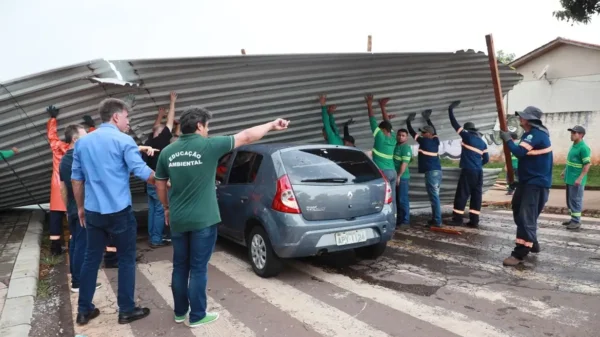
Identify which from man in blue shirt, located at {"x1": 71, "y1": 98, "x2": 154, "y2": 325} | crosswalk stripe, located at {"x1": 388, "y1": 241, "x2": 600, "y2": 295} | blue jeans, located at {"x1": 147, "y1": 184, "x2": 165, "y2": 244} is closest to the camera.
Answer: man in blue shirt, located at {"x1": 71, "y1": 98, "x2": 154, "y2": 325}

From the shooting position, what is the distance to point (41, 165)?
23.5 ft

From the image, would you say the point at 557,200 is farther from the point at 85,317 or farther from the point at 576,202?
the point at 85,317

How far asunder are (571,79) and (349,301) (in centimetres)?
2103

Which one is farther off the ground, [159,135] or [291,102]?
[291,102]

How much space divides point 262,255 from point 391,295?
5.05ft

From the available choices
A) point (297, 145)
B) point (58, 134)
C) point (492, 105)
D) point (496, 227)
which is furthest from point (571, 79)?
point (58, 134)

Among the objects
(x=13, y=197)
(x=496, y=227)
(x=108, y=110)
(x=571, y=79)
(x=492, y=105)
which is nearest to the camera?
(x=108, y=110)

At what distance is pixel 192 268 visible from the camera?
3461 mm

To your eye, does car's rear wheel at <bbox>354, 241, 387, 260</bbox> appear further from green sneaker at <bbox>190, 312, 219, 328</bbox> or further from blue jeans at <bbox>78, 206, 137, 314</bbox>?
blue jeans at <bbox>78, 206, 137, 314</bbox>

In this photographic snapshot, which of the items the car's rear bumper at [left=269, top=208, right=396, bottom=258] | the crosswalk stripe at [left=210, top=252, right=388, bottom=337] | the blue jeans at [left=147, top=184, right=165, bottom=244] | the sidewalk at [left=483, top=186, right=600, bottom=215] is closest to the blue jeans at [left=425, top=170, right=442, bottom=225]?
the car's rear bumper at [left=269, top=208, right=396, bottom=258]

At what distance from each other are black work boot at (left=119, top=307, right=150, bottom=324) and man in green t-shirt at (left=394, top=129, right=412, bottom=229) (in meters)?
5.30

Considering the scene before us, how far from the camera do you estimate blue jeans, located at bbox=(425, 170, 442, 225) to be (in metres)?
7.71

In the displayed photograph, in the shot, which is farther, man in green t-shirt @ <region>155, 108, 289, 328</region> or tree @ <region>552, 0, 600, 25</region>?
tree @ <region>552, 0, 600, 25</region>

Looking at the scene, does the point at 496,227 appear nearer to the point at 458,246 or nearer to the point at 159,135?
the point at 458,246
